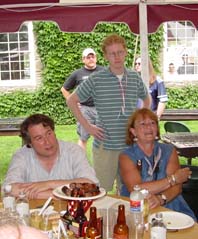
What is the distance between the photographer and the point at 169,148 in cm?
317

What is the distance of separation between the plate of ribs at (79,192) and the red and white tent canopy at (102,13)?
2562 mm

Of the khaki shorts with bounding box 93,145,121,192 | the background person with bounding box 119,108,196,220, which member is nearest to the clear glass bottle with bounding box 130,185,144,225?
the background person with bounding box 119,108,196,220

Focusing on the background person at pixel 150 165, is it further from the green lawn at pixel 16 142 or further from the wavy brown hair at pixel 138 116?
the green lawn at pixel 16 142

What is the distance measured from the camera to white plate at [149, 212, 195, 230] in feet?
7.54

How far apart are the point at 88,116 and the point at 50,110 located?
17.7 ft

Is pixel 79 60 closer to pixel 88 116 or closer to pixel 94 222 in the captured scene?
pixel 88 116

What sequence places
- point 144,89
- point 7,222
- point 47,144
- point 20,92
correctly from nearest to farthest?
1. point 7,222
2. point 47,144
3. point 144,89
4. point 20,92

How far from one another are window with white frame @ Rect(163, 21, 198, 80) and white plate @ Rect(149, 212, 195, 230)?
381 inches

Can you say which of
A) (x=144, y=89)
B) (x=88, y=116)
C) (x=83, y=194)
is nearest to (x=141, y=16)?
(x=144, y=89)

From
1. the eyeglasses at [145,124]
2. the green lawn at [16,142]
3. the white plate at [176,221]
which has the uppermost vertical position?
the eyeglasses at [145,124]

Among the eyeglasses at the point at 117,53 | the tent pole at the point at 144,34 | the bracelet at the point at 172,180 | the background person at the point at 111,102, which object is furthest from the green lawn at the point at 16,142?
the bracelet at the point at 172,180

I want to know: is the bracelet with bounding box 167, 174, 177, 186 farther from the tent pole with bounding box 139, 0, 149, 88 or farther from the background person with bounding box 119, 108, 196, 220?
the tent pole with bounding box 139, 0, 149, 88

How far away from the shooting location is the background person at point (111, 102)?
398 centimetres

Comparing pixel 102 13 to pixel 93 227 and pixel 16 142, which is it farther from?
pixel 16 142
